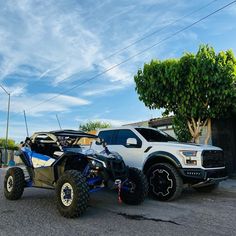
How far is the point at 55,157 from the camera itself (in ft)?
26.2

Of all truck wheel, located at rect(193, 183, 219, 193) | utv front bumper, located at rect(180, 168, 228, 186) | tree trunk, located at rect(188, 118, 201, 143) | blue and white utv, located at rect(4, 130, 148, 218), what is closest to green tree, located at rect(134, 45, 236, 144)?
tree trunk, located at rect(188, 118, 201, 143)

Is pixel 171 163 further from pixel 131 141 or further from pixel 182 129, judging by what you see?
pixel 182 129

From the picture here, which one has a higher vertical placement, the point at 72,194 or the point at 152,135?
the point at 152,135

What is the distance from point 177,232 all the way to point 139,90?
9.73 meters

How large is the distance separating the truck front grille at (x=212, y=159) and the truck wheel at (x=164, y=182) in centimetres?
79

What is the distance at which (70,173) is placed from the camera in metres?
6.95

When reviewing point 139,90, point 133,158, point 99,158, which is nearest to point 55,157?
point 99,158

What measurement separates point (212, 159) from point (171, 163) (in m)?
1.11

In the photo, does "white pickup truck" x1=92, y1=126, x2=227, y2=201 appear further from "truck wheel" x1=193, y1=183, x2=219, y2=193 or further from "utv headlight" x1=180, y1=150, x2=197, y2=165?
"truck wheel" x1=193, y1=183, x2=219, y2=193

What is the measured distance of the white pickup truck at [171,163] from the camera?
8797mm

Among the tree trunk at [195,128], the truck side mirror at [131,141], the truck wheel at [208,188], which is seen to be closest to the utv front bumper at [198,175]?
the truck wheel at [208,188]

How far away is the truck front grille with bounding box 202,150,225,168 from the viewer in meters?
8.94

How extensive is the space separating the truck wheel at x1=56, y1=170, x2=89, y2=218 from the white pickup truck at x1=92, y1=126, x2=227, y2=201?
2863 mm

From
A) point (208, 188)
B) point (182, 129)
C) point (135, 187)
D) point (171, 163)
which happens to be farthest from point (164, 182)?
point (182, 129)
